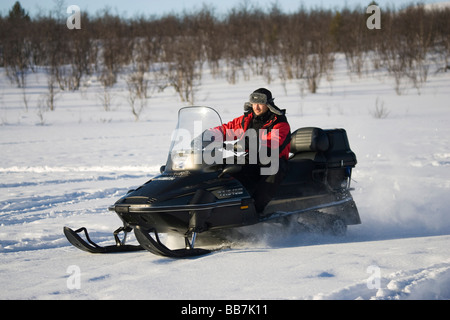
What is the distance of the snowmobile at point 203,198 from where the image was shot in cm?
473

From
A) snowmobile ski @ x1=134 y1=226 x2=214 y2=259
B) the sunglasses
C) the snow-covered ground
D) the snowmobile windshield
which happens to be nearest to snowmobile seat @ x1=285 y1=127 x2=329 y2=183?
the snow-covered ground

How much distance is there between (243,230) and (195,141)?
1005mm

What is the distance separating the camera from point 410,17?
34094mm

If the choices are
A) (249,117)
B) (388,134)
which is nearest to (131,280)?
(249,117)

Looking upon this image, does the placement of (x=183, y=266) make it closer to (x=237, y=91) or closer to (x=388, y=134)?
(x=388, y=134)

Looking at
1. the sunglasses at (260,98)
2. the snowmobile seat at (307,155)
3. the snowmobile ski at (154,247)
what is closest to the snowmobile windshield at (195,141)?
the sunglasses at (260,98)

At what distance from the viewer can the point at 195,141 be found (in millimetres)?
5164

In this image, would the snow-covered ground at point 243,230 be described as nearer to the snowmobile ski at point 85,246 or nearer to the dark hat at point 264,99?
the snowmobile ski at point 85,246

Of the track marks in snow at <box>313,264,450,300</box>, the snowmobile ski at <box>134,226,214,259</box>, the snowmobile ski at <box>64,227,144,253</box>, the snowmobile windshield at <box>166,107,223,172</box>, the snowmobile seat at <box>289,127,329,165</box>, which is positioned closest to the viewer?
the track marks in snow at <box>313,264,450,300</box>

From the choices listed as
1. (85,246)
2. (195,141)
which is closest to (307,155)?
(195,141)

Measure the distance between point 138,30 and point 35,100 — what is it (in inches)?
760

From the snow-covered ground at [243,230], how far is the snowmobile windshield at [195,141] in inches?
32.2

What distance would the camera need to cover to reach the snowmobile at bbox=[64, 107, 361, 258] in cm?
473

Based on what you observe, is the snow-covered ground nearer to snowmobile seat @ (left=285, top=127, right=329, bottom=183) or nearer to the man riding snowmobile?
the man riding snowmobile
